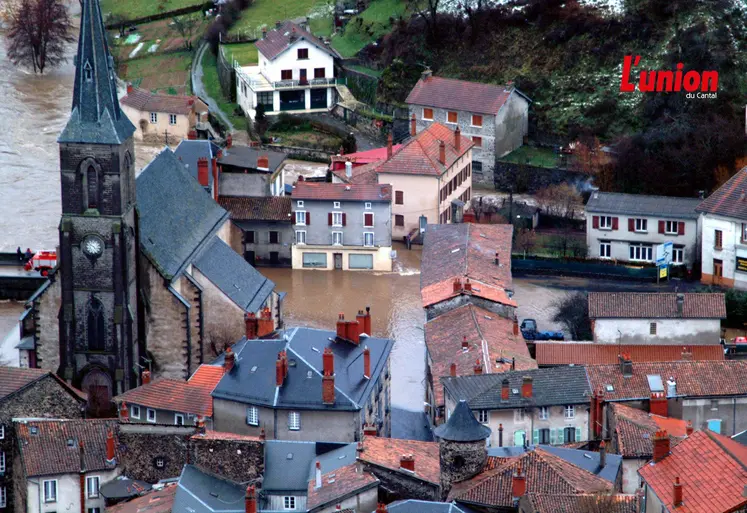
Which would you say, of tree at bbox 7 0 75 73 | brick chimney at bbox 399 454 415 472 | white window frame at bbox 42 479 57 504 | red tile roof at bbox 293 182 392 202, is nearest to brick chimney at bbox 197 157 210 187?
red tile roof at bbox 293 182 392 202

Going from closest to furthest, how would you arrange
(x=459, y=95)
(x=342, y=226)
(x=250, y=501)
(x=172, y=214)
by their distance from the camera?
(x=250, y=501)
(x=172, y=214)
(x=342, y=226)
(x=459, y=95)

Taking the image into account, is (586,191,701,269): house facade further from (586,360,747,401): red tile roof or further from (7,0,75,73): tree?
(7,0,75,73): tree

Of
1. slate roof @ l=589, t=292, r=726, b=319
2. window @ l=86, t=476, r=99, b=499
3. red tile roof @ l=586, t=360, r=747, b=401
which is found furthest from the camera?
slate roof @ l=589, t=292, r=726, b=319

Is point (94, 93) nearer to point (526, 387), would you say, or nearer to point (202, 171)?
point (202, 171)

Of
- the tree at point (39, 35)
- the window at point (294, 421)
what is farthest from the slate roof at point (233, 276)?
the tree at point (39, 35)

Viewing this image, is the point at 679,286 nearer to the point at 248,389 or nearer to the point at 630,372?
the point at 630,372

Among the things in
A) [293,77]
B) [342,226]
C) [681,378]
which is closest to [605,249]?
[342,226]

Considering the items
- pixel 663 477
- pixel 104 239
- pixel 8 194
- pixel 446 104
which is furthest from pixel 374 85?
pixel 663 477
